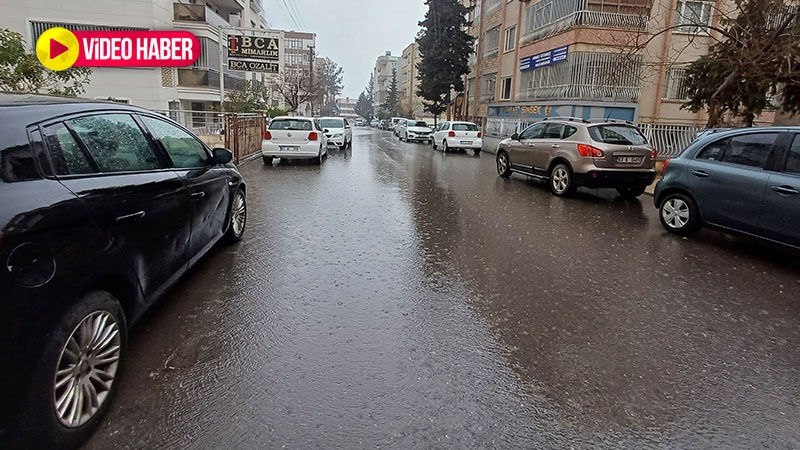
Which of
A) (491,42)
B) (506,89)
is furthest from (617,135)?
(491,42)

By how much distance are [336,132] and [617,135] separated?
1444cm

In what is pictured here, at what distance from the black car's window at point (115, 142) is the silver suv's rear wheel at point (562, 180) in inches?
328

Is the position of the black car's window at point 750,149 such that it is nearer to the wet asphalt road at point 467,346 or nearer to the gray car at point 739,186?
the gray car at point 739,186

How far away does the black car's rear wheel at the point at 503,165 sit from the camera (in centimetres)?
1315

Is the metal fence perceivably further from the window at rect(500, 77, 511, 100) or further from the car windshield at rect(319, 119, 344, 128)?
the window at rect(500, 77, 511, 100)

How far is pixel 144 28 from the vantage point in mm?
23500

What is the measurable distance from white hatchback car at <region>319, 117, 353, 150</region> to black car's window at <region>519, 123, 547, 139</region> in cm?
1144

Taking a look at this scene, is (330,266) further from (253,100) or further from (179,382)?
(253,100)

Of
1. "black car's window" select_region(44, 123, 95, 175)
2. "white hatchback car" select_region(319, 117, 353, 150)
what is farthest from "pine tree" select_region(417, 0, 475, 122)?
"black car's window" select_region(44, 123, 95, 175)

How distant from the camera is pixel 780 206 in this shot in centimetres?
543

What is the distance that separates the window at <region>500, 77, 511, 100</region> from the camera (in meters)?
31.3

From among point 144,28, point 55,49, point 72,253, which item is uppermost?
point 144,28

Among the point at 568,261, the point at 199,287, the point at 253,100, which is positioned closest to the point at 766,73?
the point at 568,261

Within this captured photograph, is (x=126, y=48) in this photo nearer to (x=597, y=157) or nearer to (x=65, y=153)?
(x=597, y=157)
